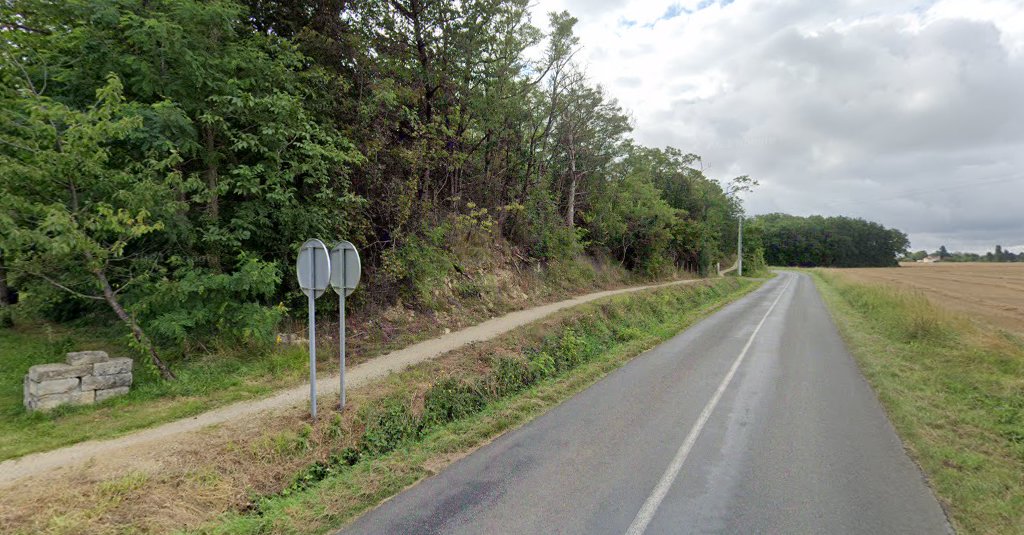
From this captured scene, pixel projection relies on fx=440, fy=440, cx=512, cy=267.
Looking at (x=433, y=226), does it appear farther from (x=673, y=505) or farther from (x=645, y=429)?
(x=673, y=505)

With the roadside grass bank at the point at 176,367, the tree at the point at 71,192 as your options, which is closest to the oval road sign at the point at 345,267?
the roadside grass bank at the point at 176,367

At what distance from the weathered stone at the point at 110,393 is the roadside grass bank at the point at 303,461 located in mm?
2803

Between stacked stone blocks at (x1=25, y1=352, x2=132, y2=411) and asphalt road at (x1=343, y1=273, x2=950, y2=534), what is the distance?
19.9 feet

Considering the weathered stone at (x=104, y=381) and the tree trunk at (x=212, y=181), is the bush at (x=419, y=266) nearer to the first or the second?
the tree trunk at (x=212, y=181)

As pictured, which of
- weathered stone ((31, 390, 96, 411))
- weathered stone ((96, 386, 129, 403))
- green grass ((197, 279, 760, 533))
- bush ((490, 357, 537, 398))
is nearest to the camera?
green grass ((197, 279, 760, 533))

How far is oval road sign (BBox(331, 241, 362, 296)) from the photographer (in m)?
6.65

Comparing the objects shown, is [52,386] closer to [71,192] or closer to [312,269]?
[71,192]

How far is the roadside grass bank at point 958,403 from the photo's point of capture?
4656mm

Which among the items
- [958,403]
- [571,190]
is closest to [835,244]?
[571,190]

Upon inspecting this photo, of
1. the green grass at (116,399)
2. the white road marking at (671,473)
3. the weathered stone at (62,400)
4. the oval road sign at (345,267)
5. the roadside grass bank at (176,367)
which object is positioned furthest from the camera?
the weathered stone at (62,400)

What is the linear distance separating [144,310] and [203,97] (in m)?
4.49

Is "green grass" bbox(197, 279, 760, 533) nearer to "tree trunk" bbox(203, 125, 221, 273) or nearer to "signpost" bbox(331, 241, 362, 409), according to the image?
"signpost" bbox(331, 241, 362, 409)

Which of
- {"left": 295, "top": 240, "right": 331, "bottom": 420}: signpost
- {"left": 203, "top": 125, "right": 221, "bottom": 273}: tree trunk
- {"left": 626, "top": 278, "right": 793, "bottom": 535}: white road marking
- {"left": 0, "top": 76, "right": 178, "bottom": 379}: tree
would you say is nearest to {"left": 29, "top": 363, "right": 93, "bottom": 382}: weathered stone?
{"left": 0, "top": 76, "right": 178, "bottom": 379}: tree

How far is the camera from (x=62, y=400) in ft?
22.8
